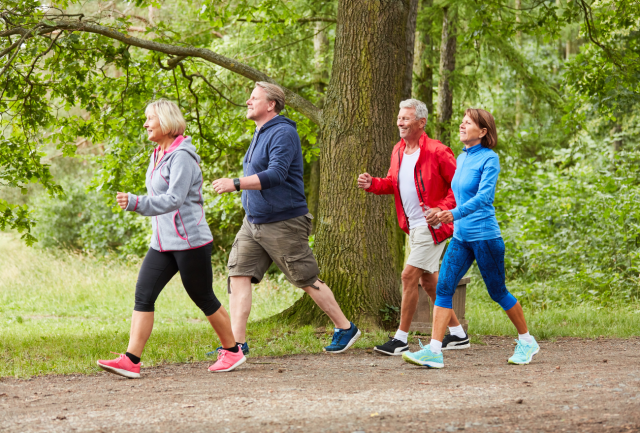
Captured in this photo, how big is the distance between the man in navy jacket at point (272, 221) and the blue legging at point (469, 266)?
1004 millimetres

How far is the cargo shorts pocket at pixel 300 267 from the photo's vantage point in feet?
17.3

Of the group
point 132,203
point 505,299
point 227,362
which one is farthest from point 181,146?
point 505,299

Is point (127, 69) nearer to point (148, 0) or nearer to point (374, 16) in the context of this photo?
point (148, 0)

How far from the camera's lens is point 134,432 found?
3.14 metres

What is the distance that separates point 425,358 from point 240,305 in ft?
5.06

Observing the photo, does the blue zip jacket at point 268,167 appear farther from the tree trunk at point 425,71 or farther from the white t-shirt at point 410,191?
the tree trunk at point 425,71

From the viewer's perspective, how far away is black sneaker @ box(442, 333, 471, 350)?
5.94 metres

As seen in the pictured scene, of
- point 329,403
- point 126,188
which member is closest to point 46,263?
point 126,188

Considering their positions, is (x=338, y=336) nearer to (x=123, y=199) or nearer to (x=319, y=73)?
(x=123, y=199)

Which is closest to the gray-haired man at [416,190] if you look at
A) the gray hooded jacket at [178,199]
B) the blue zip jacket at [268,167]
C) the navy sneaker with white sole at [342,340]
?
the navy sneaker with white sole at [342,340]

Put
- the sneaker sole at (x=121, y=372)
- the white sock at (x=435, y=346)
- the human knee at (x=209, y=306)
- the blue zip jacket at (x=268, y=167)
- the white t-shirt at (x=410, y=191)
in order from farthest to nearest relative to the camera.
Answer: the white t-shirt at (x=410, y=191), the blue zip jacket at (x=268, y=167), the white sock at (x=435, y=346), the human knee at (x=209, y=306), the sneaker sole at (x=121, y=372)

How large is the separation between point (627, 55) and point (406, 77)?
12.7 feet

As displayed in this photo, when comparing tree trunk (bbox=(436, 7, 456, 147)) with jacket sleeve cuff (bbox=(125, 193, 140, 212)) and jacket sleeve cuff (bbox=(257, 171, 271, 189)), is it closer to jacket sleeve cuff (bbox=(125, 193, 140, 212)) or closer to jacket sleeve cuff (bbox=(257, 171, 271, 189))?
jacket sleeve cuff (bbox=(257, 171, 271, 189))

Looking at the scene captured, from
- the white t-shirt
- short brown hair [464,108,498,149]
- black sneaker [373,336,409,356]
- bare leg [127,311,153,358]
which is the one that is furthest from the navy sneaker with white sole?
short brown hair [464,108,498,149]
